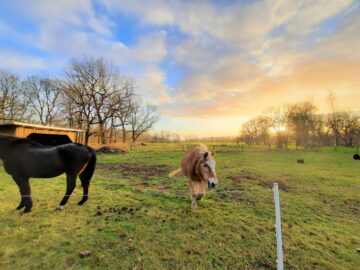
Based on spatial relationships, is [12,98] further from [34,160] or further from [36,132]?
[34,160]

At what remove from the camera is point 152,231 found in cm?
337

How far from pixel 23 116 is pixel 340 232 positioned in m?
38.4

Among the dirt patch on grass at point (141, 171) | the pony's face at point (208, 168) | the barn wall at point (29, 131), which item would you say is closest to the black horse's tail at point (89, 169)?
the pony's face at point (208, 168)

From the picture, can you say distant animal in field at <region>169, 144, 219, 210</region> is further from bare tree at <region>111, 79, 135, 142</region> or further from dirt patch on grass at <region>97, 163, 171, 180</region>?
bare tree at <region>111, 79, 135, 142</region>

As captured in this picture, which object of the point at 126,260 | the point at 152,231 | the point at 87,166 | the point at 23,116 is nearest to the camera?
A: the point at 126,260

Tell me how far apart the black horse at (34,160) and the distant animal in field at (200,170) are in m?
2.33

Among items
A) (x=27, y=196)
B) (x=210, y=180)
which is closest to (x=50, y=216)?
(x=27, y=196)

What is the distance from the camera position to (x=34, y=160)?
372cm

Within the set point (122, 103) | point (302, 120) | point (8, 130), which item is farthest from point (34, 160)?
point (302, 120)

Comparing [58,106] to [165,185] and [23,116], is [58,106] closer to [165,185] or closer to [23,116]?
[23,116]

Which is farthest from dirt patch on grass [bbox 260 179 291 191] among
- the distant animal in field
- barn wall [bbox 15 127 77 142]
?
barn wall [bbox 15 127 77 142]

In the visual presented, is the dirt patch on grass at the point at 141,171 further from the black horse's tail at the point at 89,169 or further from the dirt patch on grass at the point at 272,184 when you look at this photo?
the dirt patch on grass at the point at 272,184

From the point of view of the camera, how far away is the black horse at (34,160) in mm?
3654

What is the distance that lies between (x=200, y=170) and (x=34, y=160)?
3306 millimetres
